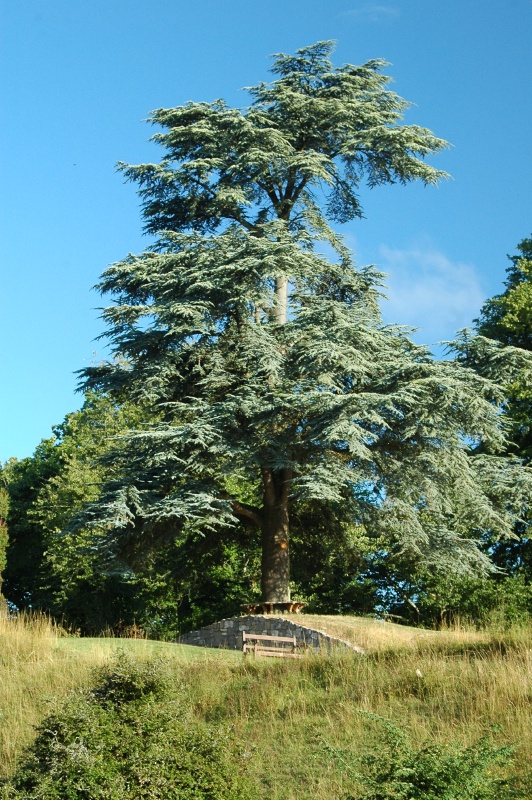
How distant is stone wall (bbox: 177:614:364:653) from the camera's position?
19516 millimetres

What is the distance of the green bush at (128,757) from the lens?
25.0 ft

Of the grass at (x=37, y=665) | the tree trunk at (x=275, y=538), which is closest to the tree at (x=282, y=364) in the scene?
the tree trunk at (x=275, y=538)

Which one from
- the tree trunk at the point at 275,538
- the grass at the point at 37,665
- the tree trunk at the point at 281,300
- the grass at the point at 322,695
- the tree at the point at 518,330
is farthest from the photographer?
the tree at the point at 518,330

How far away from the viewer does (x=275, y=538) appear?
23609mm

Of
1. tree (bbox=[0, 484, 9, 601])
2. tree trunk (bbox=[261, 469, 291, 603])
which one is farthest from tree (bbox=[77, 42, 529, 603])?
tree (bbox=[0, 484, 9, 601])

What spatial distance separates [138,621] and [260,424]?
15.9 meters

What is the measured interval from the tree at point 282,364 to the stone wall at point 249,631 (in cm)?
154

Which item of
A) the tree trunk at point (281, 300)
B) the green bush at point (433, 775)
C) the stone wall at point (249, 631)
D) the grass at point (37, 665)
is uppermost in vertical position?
the tree trunk at point (281, 300)

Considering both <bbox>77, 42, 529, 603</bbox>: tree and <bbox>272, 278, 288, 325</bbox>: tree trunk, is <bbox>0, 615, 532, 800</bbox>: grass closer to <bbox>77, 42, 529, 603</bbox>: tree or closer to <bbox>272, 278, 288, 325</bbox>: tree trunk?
<bbox>77, 42, 529, 603</bbox>: tree

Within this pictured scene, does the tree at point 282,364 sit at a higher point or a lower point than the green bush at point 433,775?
higher

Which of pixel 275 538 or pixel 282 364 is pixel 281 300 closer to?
pixel 282 364

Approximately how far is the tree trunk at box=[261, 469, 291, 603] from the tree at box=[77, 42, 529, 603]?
4 cm

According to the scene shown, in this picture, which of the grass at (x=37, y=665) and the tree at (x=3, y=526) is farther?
the tree at (x=3, y=526)

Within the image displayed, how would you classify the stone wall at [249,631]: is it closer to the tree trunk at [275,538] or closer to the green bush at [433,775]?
the tree trunk at [275,538]
